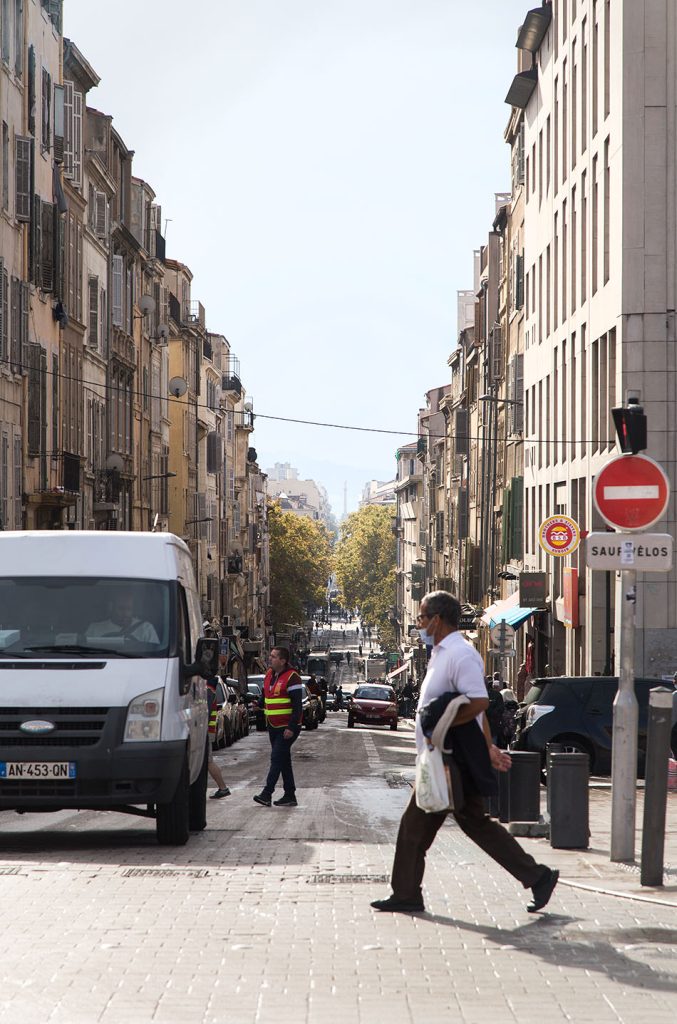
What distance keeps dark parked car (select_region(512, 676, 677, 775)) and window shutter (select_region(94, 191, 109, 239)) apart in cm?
3296

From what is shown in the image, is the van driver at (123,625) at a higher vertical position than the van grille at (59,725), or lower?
higher

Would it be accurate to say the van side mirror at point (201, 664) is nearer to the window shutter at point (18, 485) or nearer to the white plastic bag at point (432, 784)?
the white plastic bag at point (432, 784)

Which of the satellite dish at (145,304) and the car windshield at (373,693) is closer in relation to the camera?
the car windshield at (373,693)

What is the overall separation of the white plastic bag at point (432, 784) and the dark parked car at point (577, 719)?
1435cm

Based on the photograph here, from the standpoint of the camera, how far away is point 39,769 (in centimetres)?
1288

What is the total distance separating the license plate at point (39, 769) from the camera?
12.9m

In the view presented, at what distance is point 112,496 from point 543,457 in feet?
47.4

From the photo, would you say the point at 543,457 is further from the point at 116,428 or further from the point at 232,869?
the point at 232,869

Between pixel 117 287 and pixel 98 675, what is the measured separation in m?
44.4

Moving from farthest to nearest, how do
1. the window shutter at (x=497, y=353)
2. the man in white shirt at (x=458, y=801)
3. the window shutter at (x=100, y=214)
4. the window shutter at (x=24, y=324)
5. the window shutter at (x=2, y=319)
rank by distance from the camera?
1. the window shutter at (x=497, y=353)
2. the window shutter at (x=100, y=214)
3. the window shutter at (x=24, y=324)
4. the window shutter at (x=2, y=319)
5. the man in white shirt at (x=458, y=801)

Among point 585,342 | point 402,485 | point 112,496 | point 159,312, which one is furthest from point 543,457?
point 402,485

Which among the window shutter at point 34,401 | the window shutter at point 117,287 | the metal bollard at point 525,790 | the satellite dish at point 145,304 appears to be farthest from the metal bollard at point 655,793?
the satellite dish at point 145,304

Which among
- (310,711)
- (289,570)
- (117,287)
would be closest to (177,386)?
(117,287)

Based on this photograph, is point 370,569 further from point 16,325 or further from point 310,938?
point 310,938
